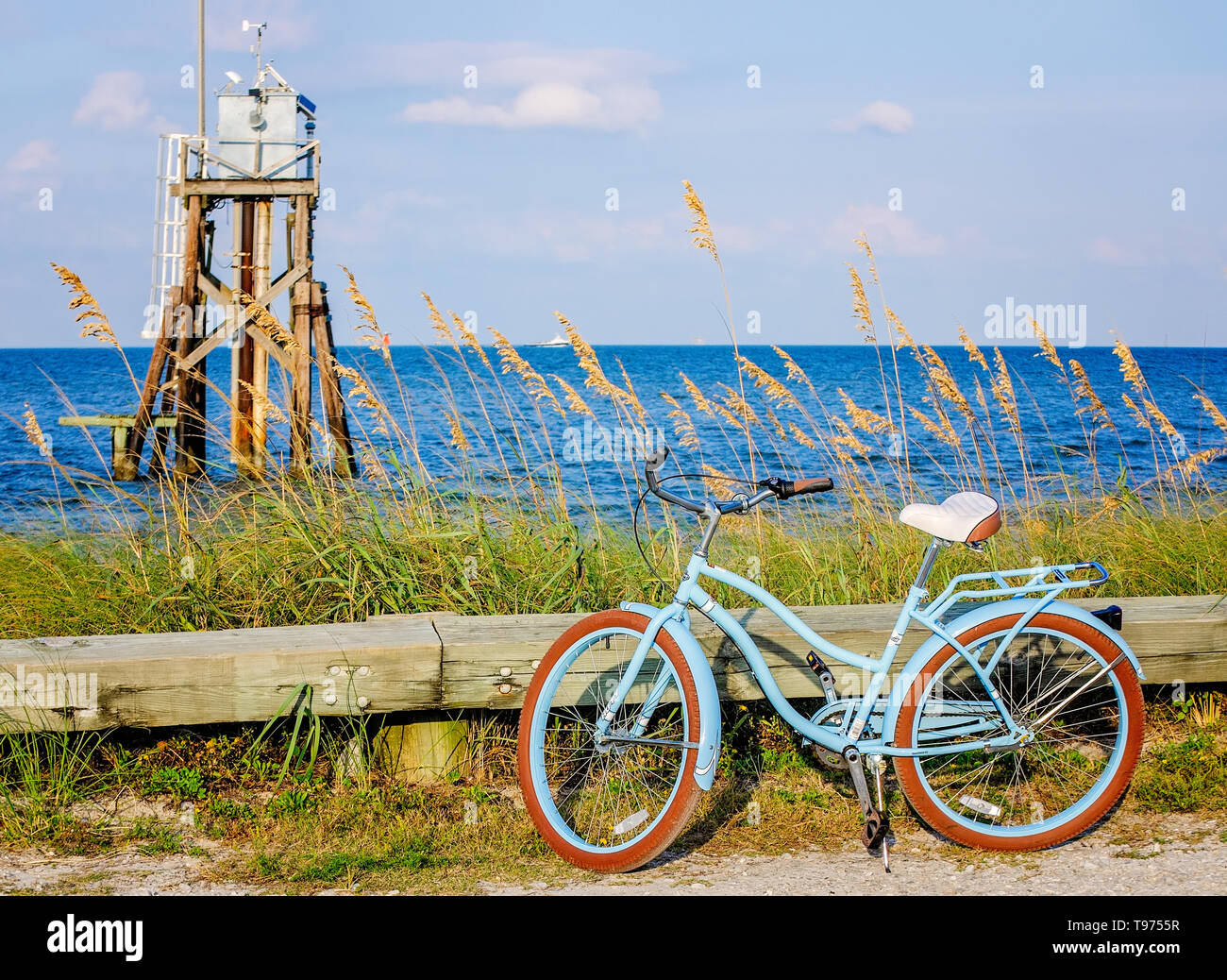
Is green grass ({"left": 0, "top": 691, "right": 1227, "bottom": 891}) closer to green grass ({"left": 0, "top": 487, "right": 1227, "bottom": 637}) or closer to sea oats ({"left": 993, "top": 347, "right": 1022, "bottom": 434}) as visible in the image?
green grass ({"left": 0, "top": 487, "right": 1227, "bottom": 637})

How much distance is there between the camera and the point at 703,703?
2949 millimetres

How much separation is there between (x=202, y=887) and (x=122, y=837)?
0.47 m

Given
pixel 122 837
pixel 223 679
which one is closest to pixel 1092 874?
pixel 223 679

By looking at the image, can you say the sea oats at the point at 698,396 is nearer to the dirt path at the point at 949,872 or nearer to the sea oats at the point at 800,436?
the sea oats at the point at 800,436

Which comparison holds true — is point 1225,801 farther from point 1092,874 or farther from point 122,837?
point 122,837

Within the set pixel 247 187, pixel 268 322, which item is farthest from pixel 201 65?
pixel 268 322

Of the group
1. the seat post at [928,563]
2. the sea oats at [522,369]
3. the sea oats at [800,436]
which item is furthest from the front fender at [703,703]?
the sea oats at [800,436]

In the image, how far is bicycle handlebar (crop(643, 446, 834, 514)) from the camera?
2.96 metres

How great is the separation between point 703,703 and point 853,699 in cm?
53

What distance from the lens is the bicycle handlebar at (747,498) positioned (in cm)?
296

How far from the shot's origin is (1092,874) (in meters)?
3.02

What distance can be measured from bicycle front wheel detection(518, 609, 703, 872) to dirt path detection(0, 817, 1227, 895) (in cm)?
15
